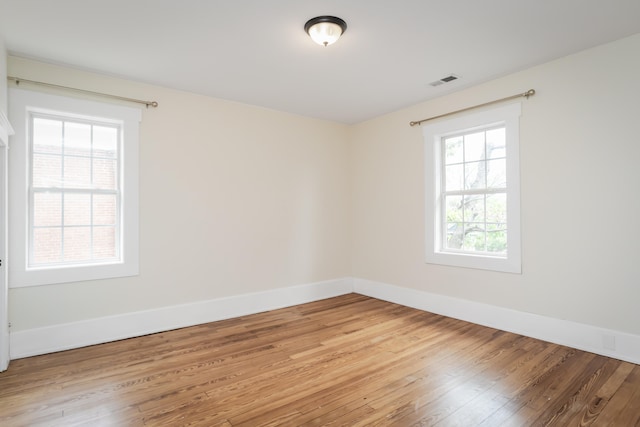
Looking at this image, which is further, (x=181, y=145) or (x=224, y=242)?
→ (x=224, y=242)

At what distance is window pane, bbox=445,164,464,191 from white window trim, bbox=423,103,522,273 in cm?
12

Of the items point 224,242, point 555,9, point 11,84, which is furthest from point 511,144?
point 11,84

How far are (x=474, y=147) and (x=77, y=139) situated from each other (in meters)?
4.26

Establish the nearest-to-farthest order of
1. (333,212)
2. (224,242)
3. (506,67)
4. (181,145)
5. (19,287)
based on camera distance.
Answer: (19,287)
(506,67)
(181,145)
(224,242)
(333,212)

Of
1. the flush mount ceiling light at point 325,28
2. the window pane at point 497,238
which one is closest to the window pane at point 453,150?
the window pane at point 497,238

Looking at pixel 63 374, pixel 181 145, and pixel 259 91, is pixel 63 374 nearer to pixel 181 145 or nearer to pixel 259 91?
pixel 181 145

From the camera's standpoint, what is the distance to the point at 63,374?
2.57m

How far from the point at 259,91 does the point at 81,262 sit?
256 centimetres

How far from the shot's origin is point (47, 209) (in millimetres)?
3115

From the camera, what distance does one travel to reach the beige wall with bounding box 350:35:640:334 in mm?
2717

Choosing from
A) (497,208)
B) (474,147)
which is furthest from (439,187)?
(497,208)

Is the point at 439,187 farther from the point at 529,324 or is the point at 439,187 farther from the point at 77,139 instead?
the point at 77,139

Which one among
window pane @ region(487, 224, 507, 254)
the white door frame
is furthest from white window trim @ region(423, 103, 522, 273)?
the white door frame

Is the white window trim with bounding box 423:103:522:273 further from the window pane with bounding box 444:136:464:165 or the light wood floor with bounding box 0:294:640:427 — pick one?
the light wood floor with bounding box 0:294:640:427
